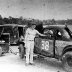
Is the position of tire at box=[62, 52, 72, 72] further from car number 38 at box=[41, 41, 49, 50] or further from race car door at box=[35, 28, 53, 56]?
car number 38 at box=[41, 41, 49, 50]

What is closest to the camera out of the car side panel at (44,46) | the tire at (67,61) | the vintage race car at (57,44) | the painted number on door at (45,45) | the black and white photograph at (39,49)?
the tire at (67,61)

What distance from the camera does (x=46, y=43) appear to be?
898cm

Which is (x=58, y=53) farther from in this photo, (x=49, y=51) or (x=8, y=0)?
(x=8, y=0)

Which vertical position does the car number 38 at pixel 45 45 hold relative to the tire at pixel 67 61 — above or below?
above

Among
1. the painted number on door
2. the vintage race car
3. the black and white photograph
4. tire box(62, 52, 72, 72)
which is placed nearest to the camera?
tire box(62, 52, 72, 72)

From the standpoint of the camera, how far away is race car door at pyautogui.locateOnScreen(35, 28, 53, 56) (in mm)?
8836

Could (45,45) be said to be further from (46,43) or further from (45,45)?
(46,43)

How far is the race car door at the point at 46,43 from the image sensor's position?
8836 mm

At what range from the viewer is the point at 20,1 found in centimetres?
2286

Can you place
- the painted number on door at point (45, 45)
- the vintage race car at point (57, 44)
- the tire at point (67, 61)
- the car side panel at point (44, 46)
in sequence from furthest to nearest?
the painted number on door at point (45, 45) < the car side panel at point (44, 46) < the vintage race car at point (57, 44) < the tire at point (67, 61)

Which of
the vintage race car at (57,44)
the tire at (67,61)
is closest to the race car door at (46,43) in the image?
the vintage race car at (57,44)

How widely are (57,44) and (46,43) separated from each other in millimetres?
581

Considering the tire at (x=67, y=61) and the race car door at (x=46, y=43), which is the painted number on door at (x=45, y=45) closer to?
the race car door at (x=46, y=43)

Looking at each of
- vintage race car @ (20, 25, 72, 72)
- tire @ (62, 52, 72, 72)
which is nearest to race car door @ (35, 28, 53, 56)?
vintage race car @ (20, 25, 72, 72)
